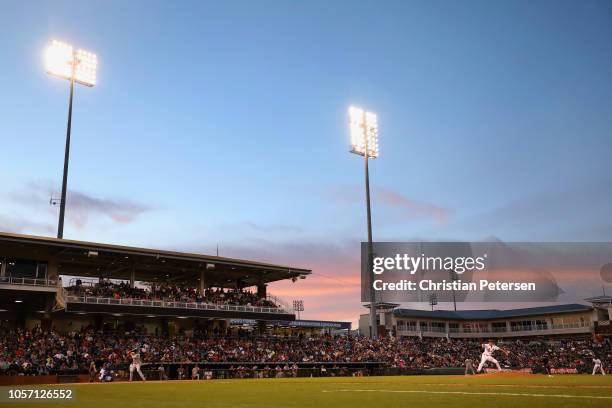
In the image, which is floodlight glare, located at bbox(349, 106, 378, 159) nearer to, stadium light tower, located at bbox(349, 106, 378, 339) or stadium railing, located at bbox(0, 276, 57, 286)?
stadium light tower, located at bbox(349, 106, 378, 339)

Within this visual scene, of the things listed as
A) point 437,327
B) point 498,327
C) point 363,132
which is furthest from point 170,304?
point 498,327

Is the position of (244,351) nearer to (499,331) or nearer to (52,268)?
(52,268)

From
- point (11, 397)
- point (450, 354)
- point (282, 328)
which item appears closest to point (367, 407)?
point (11, 397)

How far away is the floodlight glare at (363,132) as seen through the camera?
55662mm

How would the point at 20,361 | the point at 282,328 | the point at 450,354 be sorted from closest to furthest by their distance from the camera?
the point at 20,361
the point at 450,354
the point at 282,328

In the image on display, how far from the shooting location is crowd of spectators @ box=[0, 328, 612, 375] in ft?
115

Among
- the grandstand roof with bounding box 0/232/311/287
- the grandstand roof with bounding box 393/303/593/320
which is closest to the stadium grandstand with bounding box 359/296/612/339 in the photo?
the grandstand roof with bounding box 393/303/593/320

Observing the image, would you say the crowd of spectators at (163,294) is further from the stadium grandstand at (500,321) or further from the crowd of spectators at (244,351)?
the stadium grandstand at (500,321)

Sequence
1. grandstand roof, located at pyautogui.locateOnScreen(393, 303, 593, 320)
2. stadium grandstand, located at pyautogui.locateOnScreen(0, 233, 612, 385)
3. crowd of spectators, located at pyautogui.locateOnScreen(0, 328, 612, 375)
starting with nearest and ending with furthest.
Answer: crowd of spectators, located at pyautogui.locateOnScreen(0, 328, 612, 375) < stadium grandstand, located at pyautogui.locateOnScreen(0, 233, 612, 385) < grandstand roof, located at pyautogui.locateOnScreen(393, 303, 593, 320)

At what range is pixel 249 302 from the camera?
2093 inches

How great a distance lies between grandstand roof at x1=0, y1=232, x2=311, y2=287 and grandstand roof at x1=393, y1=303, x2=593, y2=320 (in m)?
33.3

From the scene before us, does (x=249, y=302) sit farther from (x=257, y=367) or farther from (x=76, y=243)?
(x=76, y=243)

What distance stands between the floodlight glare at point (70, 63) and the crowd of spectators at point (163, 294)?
16905 mm

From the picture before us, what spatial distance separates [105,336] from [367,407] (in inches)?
1494
